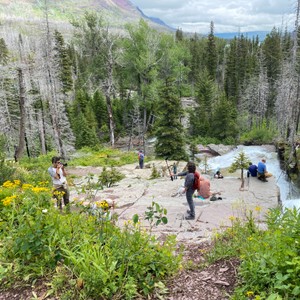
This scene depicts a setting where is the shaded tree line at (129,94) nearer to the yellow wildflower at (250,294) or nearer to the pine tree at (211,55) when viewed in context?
the pine tree at (211,55)

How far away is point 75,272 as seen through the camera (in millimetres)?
3229

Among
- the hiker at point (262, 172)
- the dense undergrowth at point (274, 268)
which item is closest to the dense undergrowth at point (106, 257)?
the dense undergrowth at point (274, 268)

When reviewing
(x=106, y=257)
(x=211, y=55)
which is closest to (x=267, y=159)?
(x=106, y=257)

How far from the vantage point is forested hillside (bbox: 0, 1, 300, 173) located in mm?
22516

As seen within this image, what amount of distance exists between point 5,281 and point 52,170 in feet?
13.6

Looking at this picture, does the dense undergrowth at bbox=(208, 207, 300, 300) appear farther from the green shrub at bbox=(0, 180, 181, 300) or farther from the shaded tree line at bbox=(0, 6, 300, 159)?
the shaded tree line at bbox=(0, 6, 300, 159)

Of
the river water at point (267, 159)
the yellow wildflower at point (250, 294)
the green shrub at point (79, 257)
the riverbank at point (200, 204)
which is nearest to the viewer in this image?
the yellow wildflower at point (250, 294)

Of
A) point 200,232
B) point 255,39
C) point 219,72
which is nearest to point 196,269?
point 200,232

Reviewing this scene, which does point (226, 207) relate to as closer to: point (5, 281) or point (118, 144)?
point (5, 281)

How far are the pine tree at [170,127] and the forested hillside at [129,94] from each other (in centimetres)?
8

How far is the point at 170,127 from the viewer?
→ 23.0 m

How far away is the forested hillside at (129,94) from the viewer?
73.9ft

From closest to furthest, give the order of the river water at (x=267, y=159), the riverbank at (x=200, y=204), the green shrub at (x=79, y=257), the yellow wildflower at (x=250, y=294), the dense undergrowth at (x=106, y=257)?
the yellow wildflower at (x=250, y=294) → the dense undergrowth at (x=106, y=257) → the green shrub at (x=79, y=257) → the riverbank at (x=200, y=204) → the river water at (x=267, y=159)

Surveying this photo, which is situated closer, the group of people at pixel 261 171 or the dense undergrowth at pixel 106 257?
the dense undergrowth at pixel 106 257
